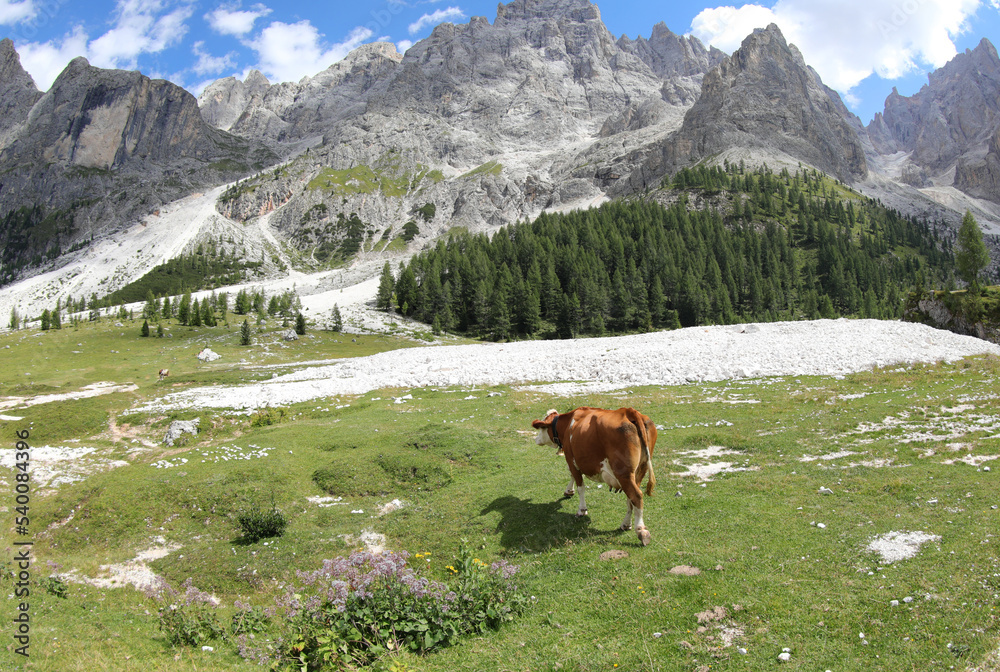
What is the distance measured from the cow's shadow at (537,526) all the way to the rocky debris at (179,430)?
70.6 feet

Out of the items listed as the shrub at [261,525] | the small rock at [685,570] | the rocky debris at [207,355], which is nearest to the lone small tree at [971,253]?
the small rock at [685,570]

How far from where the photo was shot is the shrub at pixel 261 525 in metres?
14.4

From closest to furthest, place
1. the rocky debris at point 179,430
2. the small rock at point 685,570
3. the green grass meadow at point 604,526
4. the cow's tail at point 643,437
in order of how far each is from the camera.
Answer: the green grass meadow at point 604,526 < the small rock at point 685,570 < the cow's tail at point 643,437 < the rocky debris at point 179,430

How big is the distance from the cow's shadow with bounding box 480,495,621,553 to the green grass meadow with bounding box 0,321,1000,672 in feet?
0.24

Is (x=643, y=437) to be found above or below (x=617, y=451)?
above

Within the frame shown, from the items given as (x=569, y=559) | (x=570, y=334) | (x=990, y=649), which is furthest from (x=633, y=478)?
(x=570, y=334)

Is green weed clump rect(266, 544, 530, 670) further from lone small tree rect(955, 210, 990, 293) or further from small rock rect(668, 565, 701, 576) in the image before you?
lone small tree rect(955, 210, 990, 293)

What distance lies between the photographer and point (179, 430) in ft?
90.7

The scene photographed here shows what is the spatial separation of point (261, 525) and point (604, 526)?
9957 mm

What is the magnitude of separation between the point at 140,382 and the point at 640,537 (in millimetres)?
50262

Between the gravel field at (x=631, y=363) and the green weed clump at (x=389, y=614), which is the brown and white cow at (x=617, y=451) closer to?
the green weed clump at (x=389, y=614)

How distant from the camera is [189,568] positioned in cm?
1309

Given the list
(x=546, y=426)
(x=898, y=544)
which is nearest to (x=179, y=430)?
(x=546, y=426)

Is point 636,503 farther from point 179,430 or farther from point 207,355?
point 207,355
